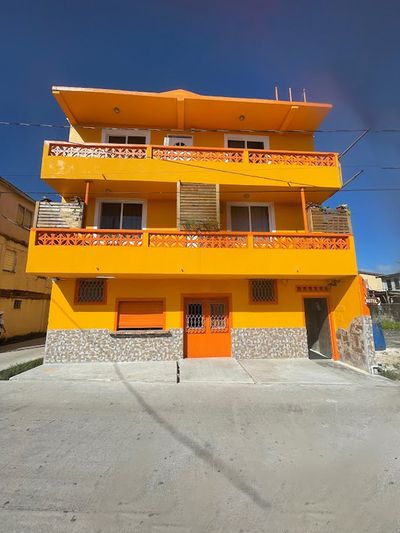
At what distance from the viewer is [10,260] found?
1507 cm

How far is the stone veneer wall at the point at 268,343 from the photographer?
33.0ft

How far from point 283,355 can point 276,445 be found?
6410mm

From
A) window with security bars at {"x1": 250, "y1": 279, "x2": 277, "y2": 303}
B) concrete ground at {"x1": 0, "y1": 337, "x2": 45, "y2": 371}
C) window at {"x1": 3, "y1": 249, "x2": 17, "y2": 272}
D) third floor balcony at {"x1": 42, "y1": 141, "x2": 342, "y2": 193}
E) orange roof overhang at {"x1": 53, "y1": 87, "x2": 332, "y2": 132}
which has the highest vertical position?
orange roof overhang at {"x1": 53, "y1": 87, "x2": 332, "y2": 132}

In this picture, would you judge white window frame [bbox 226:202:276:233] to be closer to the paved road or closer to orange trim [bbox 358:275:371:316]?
orange trim [bbox 358:275:371:316]

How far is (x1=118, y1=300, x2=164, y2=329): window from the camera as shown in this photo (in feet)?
33.0

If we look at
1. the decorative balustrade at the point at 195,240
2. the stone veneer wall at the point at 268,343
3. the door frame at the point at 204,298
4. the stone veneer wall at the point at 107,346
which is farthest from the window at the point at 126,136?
the stone veneer wall at the point at 268,343

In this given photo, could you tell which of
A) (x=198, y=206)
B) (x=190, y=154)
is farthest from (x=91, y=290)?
(x=190, y=154)

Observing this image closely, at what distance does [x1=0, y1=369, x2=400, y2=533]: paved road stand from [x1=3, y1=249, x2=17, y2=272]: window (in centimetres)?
1105

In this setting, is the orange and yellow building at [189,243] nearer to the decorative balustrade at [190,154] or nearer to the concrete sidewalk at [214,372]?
the decorative balustrade at [190,154]

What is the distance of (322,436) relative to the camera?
4.34 metres

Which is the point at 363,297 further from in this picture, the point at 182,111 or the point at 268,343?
the point at 182,111

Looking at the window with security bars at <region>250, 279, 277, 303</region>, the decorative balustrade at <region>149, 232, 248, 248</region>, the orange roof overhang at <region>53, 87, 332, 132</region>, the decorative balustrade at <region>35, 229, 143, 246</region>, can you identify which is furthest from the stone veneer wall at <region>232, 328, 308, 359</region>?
the orange roof overhang at <region>53, 87, 332, 132</region>

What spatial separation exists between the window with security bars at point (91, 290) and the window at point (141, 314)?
2.70ft

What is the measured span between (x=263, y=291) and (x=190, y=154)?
5.96 meters
